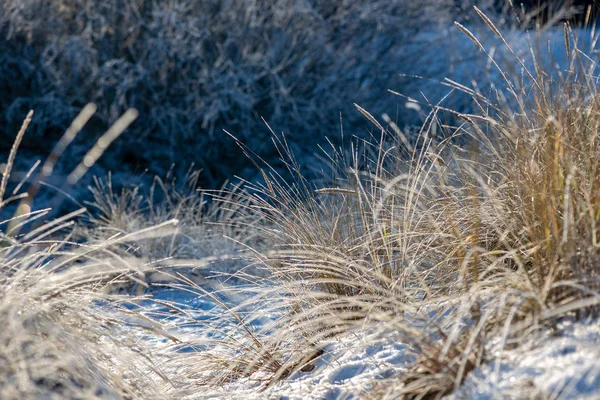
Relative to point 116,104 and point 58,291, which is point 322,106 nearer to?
point 116,104

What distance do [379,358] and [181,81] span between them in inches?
261

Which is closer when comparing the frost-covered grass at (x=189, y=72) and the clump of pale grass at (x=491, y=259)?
the clump of pale grass at (x=491, y=259)

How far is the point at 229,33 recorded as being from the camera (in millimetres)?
8375

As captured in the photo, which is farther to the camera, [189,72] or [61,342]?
[189,72]

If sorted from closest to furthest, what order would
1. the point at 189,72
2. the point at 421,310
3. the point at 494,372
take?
1. the point at 494,372
2. the point at 421,310
3. the point at 189,72

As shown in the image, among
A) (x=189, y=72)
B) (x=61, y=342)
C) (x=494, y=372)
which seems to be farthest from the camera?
(x=189, y=72)

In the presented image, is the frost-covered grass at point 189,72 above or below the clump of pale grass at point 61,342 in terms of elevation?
below

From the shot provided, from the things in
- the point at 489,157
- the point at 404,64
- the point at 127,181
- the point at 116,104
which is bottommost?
the point at 127,181

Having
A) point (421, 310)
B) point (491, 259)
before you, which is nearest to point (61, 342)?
point (421, 310)

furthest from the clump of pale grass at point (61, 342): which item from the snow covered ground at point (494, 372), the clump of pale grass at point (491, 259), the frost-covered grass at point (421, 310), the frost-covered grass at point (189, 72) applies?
the frost-covered grass at point (189, 72)

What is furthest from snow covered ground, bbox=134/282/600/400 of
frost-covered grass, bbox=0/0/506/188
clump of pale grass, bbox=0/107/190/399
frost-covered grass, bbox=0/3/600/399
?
frost-covered grass, bbox=0/0/506/188

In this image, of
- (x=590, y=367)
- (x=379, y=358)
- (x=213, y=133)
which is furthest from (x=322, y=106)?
(x=590, y=367)

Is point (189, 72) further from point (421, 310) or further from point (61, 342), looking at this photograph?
point (61, 342)

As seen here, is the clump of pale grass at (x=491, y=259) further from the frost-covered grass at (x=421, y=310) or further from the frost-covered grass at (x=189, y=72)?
the frost-covered grass at (x=189, y=72)
